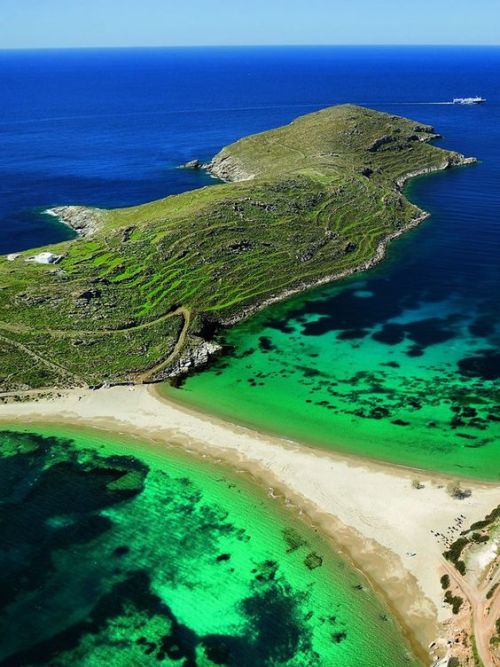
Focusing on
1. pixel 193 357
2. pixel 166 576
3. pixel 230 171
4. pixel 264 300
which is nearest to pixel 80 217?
pixel 230 171

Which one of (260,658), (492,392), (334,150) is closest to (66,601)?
(260,658)

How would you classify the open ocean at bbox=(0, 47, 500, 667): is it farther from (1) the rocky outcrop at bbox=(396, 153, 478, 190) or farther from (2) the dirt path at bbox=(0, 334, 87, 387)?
(1) the rocky outcrop at bbox=(396, 153, 478, 190)

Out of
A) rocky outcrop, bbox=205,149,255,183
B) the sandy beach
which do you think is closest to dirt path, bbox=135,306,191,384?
the sandy beach

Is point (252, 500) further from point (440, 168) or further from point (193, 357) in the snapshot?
point (440, 168)

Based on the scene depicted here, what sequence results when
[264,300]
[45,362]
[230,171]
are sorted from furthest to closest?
[230,171], [264,300], [45,362]

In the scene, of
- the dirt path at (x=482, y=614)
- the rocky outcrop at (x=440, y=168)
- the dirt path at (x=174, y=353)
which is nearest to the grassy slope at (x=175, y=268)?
the dirt path at (x=174, y=353)

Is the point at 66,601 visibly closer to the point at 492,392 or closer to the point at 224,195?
the point at 492,392
